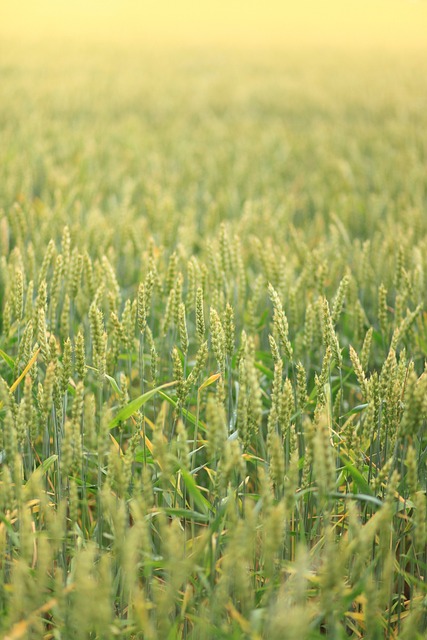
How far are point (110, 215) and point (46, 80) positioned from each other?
537 cm

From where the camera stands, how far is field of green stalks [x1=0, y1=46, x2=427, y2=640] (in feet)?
3.19

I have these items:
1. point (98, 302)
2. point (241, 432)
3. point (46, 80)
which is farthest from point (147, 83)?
point (241, 432)

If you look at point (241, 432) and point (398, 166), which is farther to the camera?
point (398, 166)

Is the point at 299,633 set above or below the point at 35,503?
above

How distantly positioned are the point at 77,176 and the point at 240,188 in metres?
1.01

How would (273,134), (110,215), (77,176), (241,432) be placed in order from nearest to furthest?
(241,432) → (110,215) → (77,176) → (273,134)

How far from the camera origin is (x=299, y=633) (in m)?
0.74

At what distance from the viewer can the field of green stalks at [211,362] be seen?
97 cm

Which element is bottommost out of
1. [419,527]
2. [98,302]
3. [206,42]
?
[419,527]

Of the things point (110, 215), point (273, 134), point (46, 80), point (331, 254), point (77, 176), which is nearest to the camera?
point (331, 254)

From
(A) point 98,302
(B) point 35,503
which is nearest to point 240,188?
(A) point 98,302

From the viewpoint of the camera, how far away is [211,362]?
77.4 inches

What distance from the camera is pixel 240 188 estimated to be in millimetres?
3980

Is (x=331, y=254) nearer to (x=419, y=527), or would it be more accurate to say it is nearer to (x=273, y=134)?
(x=419, y=527)
